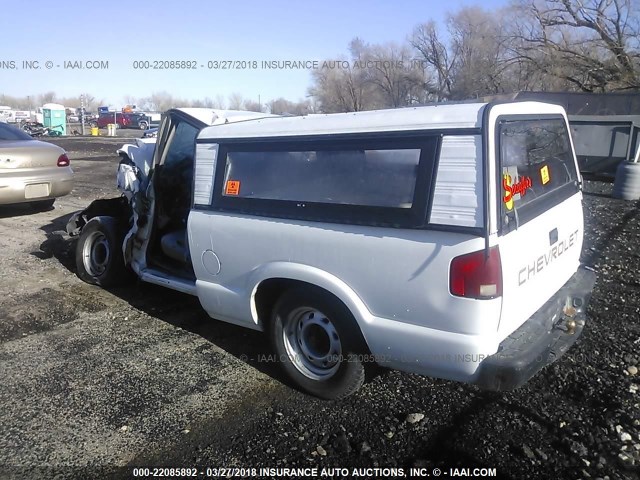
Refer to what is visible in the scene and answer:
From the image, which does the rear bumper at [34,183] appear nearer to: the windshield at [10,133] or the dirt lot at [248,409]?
the windshield at [10,133]

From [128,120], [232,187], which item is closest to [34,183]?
[232,187]

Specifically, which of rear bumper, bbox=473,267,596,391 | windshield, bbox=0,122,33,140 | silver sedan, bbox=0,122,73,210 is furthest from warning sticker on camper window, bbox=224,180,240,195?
windshield, bbox=0,122,33,140

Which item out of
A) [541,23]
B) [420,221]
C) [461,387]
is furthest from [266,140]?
[541,23]

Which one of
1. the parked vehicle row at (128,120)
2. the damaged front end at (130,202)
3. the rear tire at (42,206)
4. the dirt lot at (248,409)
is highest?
the parked vehicle row at (128,120)

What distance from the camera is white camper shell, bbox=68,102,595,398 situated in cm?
274

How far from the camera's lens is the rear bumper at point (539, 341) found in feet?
9.00

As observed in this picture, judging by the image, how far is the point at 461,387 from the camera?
359cm

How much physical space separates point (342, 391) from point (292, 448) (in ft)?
1.79

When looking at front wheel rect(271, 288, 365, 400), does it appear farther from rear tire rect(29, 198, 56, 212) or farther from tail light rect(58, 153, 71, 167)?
rear tire rect(29, 198, 56, 212)

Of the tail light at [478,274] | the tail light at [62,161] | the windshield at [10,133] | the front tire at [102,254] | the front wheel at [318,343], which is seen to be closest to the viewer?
the tail light at [478,274]

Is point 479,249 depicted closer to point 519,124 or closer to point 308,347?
point 519,124

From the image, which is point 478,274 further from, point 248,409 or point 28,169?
point 28,169

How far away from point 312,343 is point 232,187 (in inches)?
48.3

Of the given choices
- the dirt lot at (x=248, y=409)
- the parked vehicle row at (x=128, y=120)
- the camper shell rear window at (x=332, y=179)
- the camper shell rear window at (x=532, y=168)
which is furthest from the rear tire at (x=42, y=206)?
the parked vehicle row at (x=128, y=120)
